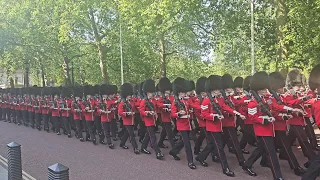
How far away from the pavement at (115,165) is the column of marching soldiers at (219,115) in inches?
8.0

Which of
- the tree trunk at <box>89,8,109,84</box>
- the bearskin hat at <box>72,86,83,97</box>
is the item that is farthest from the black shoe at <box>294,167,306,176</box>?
the tree trunk at <box>89,8,109,84</box>

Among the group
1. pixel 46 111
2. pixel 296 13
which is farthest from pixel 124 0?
pixel 296 13

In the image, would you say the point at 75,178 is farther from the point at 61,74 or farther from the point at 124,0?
the point at 61,74

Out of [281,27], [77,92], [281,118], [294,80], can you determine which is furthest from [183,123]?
[281,27]

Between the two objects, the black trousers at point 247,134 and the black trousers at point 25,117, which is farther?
the black trousers at point 25,117

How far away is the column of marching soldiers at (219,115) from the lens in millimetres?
6277

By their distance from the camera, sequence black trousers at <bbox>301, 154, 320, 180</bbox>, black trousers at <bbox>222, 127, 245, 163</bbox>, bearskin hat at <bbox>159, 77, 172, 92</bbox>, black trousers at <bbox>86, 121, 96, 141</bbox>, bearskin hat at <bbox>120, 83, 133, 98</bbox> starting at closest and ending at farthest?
1. black trousers at <bbox>301, 154, 320, 180</bbox>
2. black trousers at <bbox>222, 127, 245, 163</bbox>
3. bearskin hat at <bbox>159, 77, 172, 92</bbox>
4. bearskin hat at <bbox>120, 83, 133, 98</bbox>
5. black trousers at <bbox>86, 121, 96, 141</bbox>

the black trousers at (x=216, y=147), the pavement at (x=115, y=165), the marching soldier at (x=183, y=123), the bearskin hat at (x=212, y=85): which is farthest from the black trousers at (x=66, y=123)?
the bearskin hat at (x=212, y=85)

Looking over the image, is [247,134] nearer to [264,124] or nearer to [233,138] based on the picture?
[233,138]

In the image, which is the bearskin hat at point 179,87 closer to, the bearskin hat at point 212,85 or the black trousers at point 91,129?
the bearskin hat at point 212,85

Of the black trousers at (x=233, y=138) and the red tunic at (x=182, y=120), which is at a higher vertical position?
the red tunic at (x=182, y=120)

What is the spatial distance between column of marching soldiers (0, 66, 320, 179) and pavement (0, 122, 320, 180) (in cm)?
20

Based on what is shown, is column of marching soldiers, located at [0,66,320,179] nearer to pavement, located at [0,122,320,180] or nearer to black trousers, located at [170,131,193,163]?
black trousers, located at [170,131,193,163]

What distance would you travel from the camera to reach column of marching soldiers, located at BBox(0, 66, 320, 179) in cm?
628
